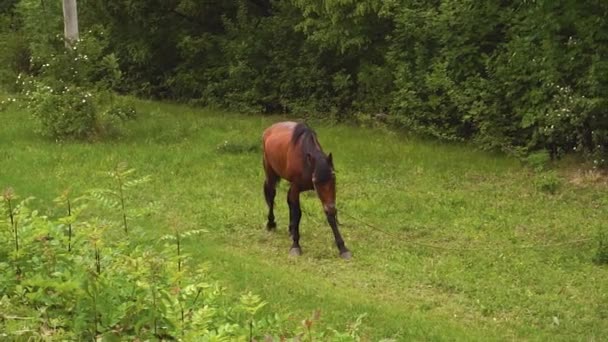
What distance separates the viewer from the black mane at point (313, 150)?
31.7ft

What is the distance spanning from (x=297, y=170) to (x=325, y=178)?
561mm

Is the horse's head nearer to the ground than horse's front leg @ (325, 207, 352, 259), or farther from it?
farther from it

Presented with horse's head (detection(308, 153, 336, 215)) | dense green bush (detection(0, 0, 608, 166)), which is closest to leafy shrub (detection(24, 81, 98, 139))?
dense green bush (detection(0, 0, 608, 166))

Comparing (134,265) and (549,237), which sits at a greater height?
(134,265)

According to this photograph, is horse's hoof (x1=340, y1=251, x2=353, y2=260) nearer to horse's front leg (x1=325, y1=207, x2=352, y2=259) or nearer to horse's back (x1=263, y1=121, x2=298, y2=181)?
horse's front leg (x1=325, y1=207, x2=352, y2=259)

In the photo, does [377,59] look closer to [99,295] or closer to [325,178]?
[325,178]

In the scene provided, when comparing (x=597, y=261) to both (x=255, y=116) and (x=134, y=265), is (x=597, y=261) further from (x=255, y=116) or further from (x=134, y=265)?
(x=255, y=116)

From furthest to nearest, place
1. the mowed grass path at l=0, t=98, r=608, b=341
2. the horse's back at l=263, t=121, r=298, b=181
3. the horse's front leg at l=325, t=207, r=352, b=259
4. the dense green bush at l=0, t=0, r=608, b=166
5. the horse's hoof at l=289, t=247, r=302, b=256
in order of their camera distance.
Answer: the dense green bush at l=0, t=0, r=608, b=166
the horse's back at l=263, t=121, r=298, b=181
the horse's hoof at l=289, t=247, r=302, b=256
the horse's front leg at l=325, t=207, r=352, b=259
the mowed grass path at l=0, t=98, r=608, b=341

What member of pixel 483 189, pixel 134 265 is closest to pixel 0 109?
pixel 483 189

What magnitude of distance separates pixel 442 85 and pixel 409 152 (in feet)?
5.68

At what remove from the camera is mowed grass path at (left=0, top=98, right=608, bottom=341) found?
8141mm

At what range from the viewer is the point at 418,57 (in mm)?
17312

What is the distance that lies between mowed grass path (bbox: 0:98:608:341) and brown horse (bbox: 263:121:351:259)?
0.35 m

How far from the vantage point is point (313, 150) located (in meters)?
9.94
